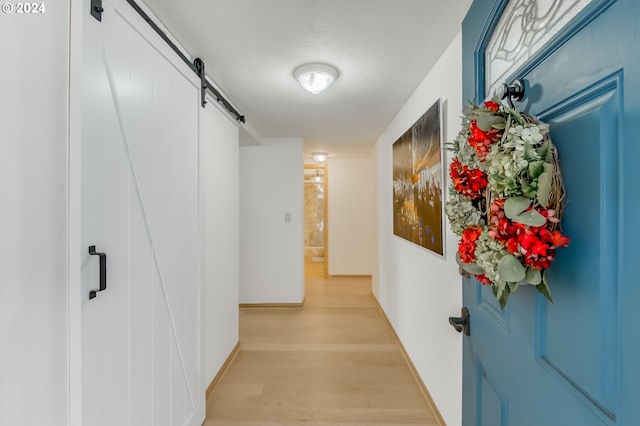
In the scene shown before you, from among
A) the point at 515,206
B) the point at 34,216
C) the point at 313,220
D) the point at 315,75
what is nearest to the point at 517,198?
the point at 515,206

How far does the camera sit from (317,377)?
2.31 metres

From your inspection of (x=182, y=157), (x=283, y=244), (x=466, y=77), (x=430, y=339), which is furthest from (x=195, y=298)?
(x=283, y=244)

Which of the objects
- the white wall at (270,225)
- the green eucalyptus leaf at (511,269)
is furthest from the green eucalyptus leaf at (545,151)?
the white wall at (270,225)

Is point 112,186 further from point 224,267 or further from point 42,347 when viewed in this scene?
point 224,267

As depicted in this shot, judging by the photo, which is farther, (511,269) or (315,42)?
(315,42)

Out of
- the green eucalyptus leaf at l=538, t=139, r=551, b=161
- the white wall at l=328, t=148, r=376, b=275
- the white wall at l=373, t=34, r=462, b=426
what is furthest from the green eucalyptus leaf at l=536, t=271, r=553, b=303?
the white wall at l=328, t=148, r=376, b=275

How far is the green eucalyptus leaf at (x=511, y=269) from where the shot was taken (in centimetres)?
61

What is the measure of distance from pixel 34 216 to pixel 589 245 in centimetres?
131

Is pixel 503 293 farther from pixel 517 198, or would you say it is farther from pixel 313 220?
pixel 313 220

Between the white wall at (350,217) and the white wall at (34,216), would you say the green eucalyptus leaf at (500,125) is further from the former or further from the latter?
the white wall at (350,217)

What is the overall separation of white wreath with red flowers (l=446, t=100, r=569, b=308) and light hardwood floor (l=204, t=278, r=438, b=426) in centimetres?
171

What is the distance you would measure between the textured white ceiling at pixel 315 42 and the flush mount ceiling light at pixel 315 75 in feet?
0.14

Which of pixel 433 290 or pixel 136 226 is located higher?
pixel 136 226

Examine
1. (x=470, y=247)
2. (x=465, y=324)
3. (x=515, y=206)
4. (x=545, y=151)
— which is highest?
(x=545, y=151)
